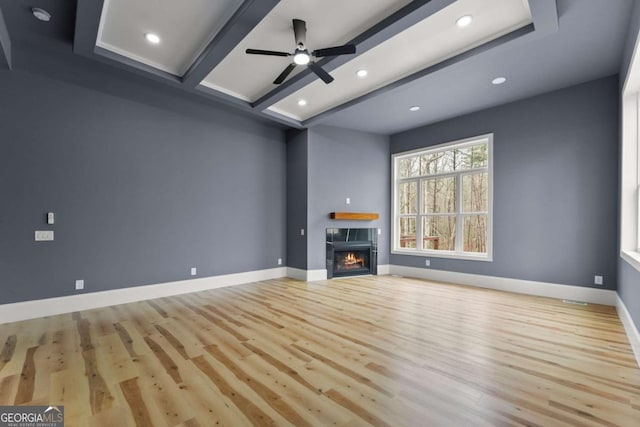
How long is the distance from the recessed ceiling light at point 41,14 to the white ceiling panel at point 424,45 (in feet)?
9.92

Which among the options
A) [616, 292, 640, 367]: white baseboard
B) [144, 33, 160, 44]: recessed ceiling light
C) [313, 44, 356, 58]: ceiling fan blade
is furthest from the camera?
[144, 33, 160, 44]: recessed ceiling light

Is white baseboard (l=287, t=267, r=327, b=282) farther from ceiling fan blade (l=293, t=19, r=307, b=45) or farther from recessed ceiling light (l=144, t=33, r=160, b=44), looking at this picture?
recessed ceiling light (l=144, t=33, r=160, b=44)

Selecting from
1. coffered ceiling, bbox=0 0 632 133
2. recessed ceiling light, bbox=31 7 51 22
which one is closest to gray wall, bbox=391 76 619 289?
coffered ceiling, bbox=0 0 632 133

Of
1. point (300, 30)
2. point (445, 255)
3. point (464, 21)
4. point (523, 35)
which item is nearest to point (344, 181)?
point (445, 255)

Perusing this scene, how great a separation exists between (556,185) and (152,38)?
6.09 metres

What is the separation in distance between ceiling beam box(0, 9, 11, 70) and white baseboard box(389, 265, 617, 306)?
7075mm

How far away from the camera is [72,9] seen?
2.91 metres

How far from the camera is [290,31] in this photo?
3246 mm

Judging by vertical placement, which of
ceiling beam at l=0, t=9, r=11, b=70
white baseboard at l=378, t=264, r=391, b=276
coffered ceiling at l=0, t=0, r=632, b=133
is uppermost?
coffered ceiling at l=0, t=0, r=632, b=133

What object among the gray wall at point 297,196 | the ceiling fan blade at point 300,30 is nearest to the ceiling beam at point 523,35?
the ceiling fan blade at point 300,30

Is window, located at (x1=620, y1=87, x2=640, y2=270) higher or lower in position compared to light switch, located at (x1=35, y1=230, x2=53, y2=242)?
higher

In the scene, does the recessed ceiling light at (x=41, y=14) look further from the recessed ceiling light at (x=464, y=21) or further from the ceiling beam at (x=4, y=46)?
the recessed ceiling light at (x=464, y=21)

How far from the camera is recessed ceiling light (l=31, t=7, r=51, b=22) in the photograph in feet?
9.45

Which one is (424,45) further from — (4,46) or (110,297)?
(110,297)
